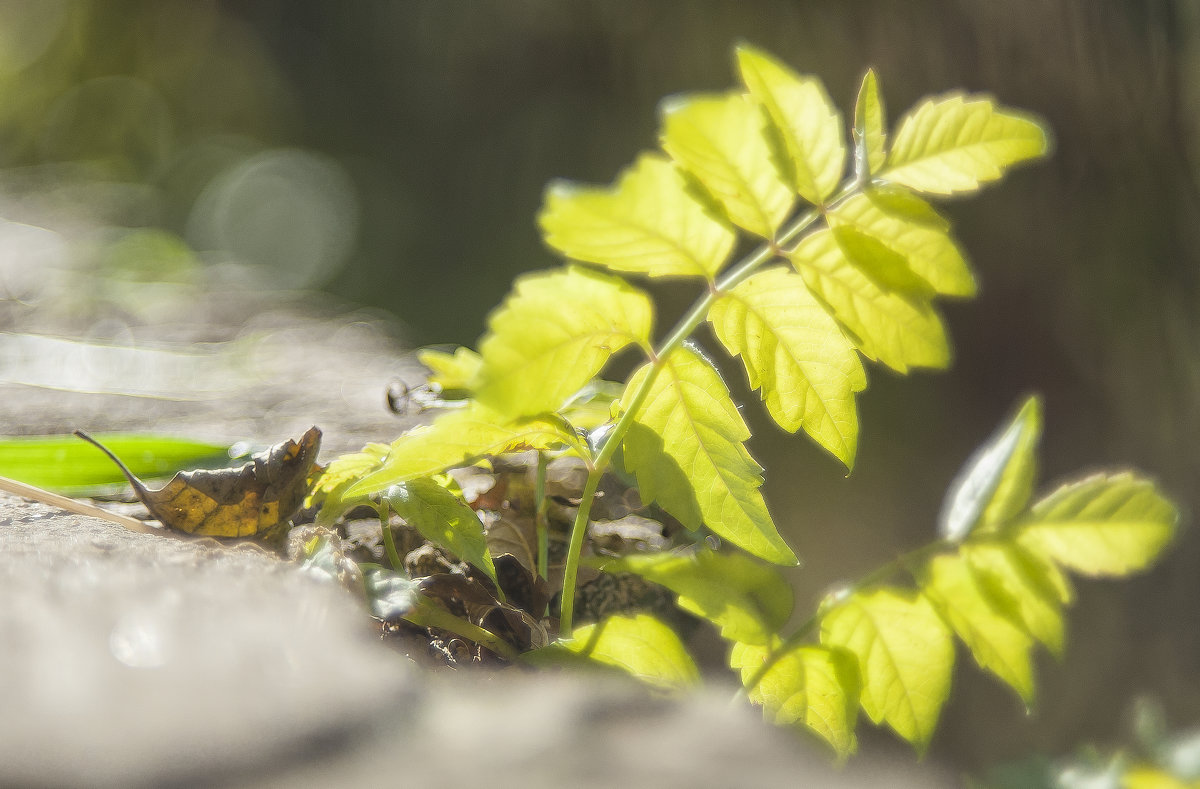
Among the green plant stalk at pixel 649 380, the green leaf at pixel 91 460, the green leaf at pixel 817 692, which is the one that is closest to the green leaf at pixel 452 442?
the green plant stalk at pixel 649 380

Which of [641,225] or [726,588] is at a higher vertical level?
[641,225]

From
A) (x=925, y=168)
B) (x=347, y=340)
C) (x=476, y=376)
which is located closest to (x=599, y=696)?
(x=476, y=376)

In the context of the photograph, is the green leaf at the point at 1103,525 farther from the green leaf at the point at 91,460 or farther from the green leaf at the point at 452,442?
the green leaf at the point at 91,460

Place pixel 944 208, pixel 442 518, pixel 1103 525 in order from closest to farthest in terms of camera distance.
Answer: pixel 1103 525
pixel 442 518
pixel 944 208

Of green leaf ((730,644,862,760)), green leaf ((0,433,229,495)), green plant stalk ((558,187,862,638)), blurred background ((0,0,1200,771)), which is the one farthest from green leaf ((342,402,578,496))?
blurred background ((0,0,1200,771))

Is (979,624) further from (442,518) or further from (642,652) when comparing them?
(442,518)

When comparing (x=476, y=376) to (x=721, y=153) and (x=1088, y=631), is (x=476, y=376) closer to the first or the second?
(x=721, y=153)

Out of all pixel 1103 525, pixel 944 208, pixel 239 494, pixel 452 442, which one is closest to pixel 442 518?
pixel 452 442
